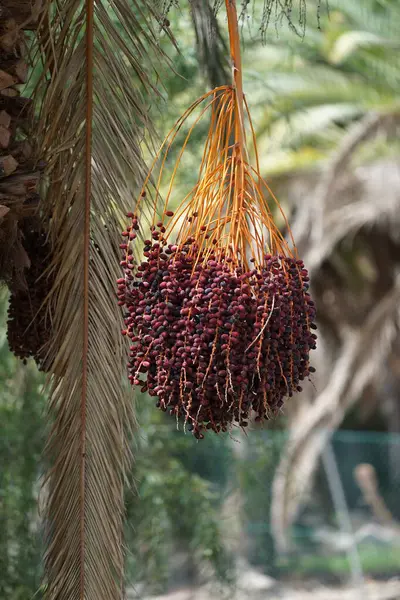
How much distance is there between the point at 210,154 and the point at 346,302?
11.9 meters

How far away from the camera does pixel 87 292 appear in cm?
305

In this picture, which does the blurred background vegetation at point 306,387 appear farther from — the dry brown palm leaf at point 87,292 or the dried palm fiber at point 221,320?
the dried palm fiber at point 221,320

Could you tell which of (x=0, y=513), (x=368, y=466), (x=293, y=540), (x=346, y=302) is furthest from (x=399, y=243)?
(x=0, y=513)

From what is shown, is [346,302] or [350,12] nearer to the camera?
[350,12]

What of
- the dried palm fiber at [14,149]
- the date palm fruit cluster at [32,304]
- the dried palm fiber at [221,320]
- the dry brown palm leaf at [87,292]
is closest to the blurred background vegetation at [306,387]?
the dry brown palm leaf at [87,292]

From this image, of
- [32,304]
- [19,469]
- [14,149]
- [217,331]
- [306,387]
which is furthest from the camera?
[306,387]

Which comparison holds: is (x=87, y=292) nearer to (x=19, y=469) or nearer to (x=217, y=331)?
(x=217, y=331)

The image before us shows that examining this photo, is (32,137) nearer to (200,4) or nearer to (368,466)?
(200,4)

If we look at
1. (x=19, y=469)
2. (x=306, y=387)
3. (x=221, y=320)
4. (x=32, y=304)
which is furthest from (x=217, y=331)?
(x=306, y=387)

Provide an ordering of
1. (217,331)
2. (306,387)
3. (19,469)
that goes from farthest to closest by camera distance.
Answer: (306,387) → (19,469) → (217,331)

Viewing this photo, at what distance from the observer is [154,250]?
230 cm

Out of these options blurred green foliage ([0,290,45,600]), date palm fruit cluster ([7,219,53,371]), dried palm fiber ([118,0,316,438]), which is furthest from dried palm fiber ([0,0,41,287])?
blurred green foliage ([0,290,45,600])

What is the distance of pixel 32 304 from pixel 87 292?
228 mm

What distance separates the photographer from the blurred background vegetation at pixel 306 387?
6.32m
